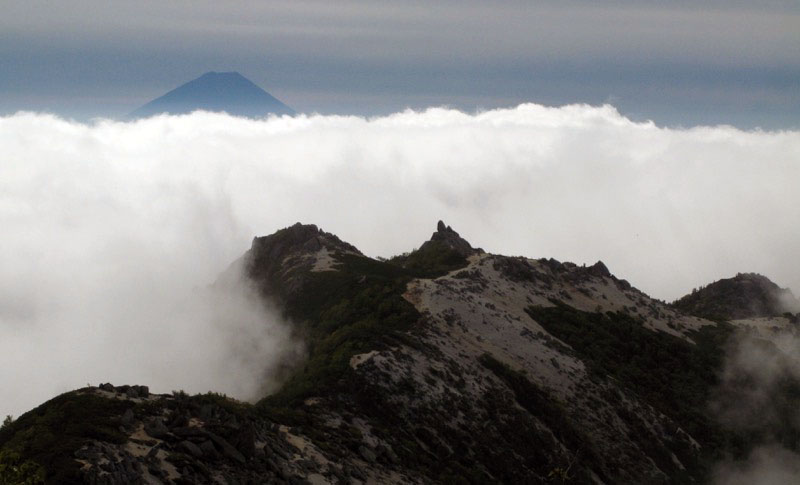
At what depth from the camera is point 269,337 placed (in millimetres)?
112812

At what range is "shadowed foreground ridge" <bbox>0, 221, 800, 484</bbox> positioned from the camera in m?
50.3

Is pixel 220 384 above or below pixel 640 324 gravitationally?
below

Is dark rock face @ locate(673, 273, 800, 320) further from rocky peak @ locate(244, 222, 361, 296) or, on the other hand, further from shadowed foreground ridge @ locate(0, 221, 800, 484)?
rocky peak @ locate(244, 222, 361, 296)

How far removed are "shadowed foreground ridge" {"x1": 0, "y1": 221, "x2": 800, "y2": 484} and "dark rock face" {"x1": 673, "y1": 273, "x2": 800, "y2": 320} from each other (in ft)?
79.2

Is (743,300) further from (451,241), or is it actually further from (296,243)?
(296,243)

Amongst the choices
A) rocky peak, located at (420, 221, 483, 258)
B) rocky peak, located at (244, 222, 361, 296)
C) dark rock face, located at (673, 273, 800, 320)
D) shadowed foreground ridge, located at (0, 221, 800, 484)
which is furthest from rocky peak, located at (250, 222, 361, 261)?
dark rock face, located at (673, 273, 800, 320)

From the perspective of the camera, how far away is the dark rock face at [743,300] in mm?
172875

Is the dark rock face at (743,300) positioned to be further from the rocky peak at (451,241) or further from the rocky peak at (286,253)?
the rocky peak at (286,253)

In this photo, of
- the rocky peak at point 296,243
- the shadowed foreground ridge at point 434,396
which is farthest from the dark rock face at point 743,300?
the rocky peak at point 296,243

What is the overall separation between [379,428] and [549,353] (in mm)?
36677

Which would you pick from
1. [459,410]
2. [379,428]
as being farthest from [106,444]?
[459,410]

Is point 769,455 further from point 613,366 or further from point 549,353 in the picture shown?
point 549,353

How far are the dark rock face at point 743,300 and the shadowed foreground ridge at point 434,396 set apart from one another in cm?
2413

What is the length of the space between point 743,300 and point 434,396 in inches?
4612
